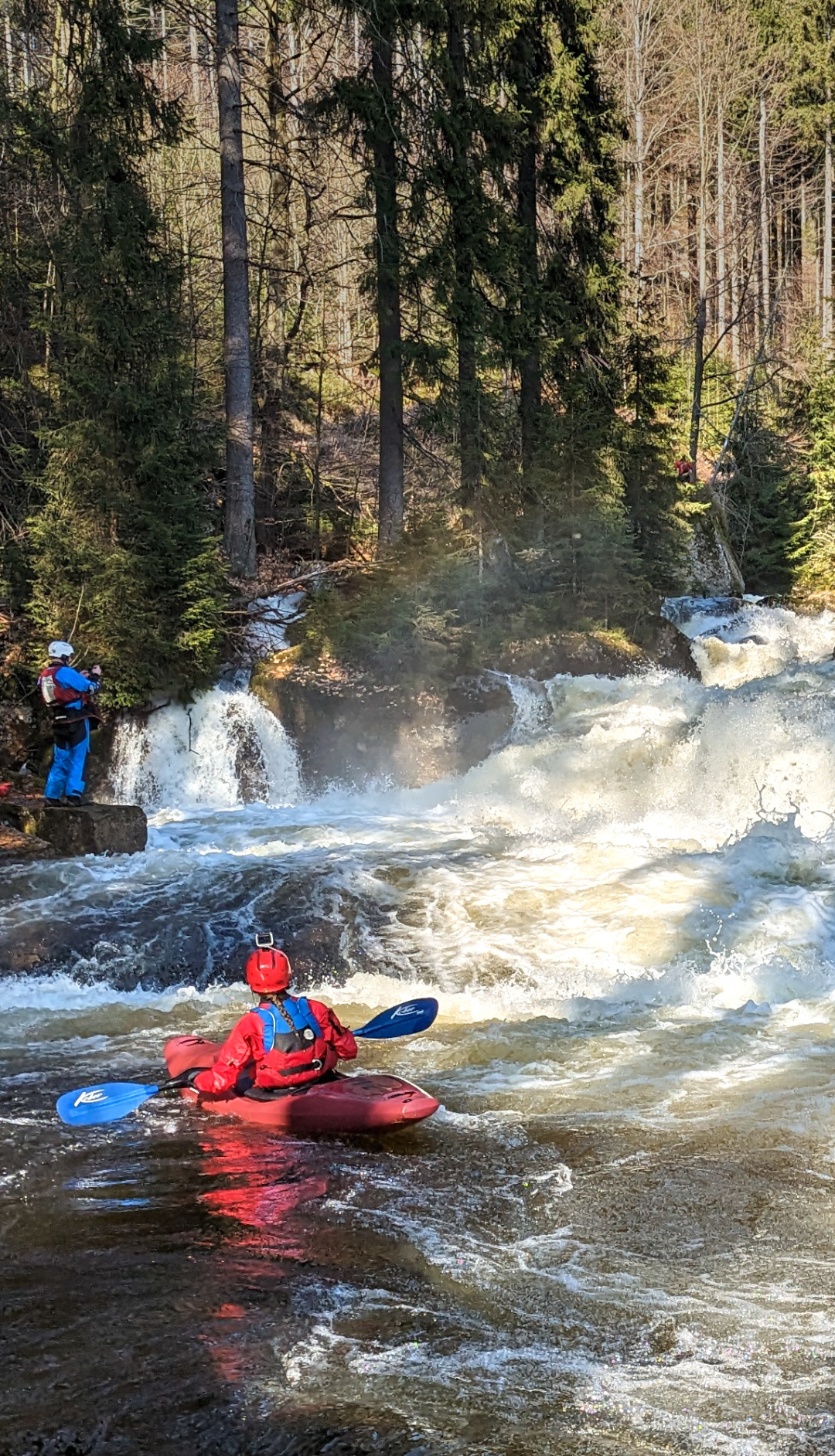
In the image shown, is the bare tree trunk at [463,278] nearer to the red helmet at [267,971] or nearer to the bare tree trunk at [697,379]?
the bare tree trunk at [697,379]

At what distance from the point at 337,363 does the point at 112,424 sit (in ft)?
24.9

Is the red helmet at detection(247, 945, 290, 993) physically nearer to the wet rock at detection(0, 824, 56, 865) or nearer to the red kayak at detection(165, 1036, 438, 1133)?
the red kayak at detection(165, 1036, 438, 1133)

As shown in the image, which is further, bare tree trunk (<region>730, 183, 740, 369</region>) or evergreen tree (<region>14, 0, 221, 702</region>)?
bare tree trunk (<region>730, 183, 740, 369</region>)

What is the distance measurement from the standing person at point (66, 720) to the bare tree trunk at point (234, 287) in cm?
518

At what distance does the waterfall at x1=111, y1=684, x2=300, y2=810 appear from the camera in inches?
556

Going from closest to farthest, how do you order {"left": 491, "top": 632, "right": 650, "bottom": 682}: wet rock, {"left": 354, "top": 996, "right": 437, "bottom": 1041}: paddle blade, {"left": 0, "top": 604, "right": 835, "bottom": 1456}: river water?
{"left": 0, "top": 604, "right": 835, "bottom": 1456}: river water → {"left": 354, "top": 996, "right": 437, "bottom": 1041}: paddle blade → {"left": 491, "top": 632, "right": 650, "bottom": 682}: wet rock

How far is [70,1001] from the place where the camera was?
8492 millimetres

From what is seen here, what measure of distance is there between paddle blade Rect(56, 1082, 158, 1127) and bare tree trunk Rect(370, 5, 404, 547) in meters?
11.4

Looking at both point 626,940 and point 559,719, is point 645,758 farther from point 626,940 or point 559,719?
point 626,940

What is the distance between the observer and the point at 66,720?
1159cm

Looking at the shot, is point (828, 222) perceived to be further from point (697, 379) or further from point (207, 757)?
point (207, 757)

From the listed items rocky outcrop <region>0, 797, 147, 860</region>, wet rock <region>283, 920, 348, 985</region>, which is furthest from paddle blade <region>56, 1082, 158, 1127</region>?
rocky outcrop <region>0, 797, 147, 860</region>

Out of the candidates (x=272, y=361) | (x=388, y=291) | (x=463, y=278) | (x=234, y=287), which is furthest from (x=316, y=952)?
(x=272, y=361)

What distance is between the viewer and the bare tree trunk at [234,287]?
16.1 m
